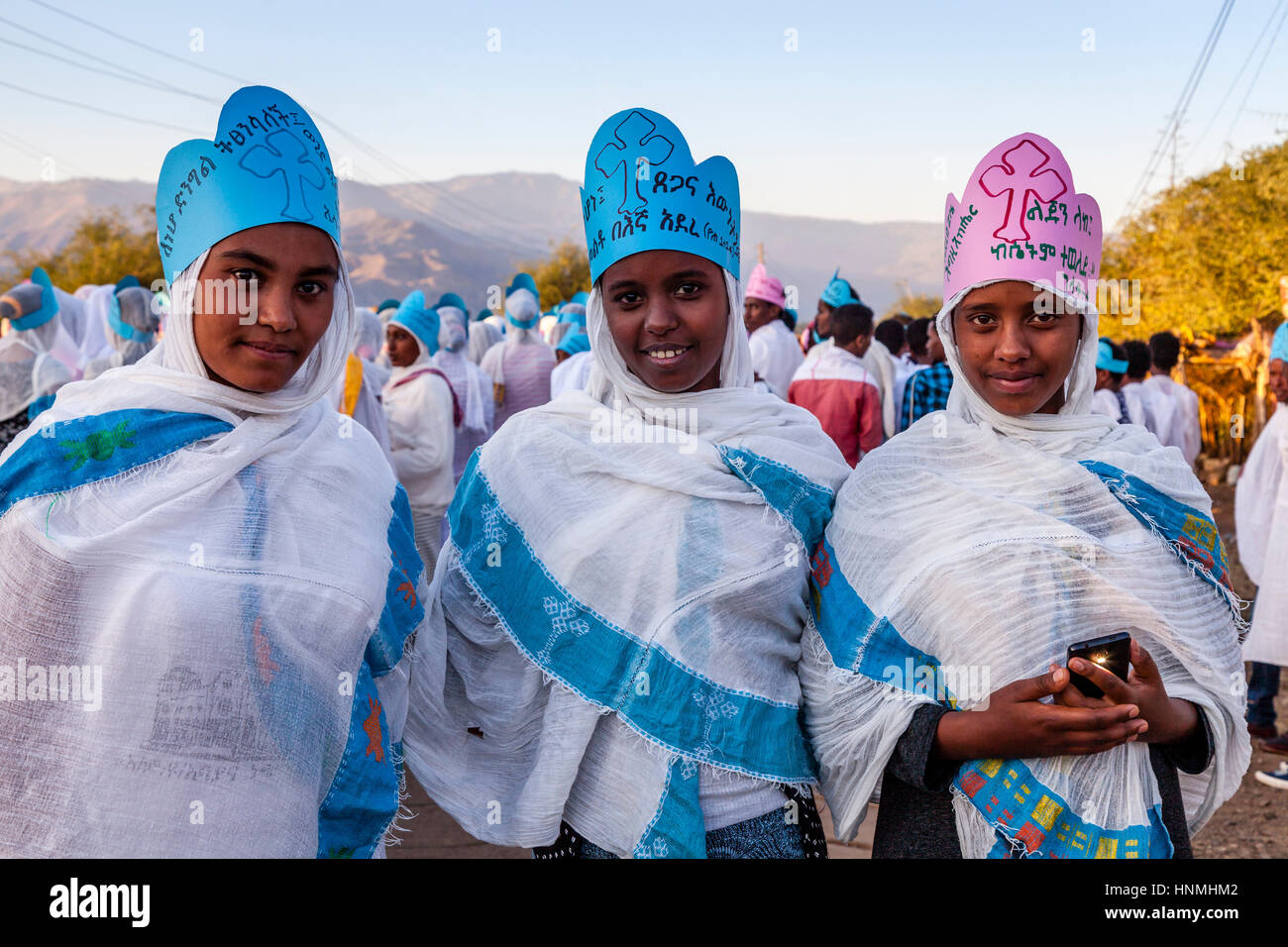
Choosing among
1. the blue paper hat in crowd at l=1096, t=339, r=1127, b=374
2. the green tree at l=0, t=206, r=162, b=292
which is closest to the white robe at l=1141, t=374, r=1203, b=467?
the blue paper hat in crowd at l=1096, t=339, r=1127, b=374

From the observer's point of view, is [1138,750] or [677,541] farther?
[677,541]

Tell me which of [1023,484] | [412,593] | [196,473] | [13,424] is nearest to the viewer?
[196,473]

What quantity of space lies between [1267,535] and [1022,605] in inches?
170

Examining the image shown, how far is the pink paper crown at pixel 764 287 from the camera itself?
28.0 ft

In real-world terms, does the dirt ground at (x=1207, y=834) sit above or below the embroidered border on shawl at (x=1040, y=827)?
below

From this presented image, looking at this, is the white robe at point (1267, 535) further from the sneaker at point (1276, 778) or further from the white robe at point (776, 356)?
the white robe at point (776, 356)

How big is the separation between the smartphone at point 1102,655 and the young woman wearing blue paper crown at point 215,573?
1.27m

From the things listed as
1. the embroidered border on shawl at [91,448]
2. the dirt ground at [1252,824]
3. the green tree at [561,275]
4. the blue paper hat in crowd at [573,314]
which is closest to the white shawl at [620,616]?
the embroidered border on shawl at [91,448]

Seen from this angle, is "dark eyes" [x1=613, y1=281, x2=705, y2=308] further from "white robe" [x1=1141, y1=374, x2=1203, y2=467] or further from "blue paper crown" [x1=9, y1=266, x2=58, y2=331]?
"white robe" [x1=1141, y1=374, x2=1203, y2=467]

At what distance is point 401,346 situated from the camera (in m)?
7.00
